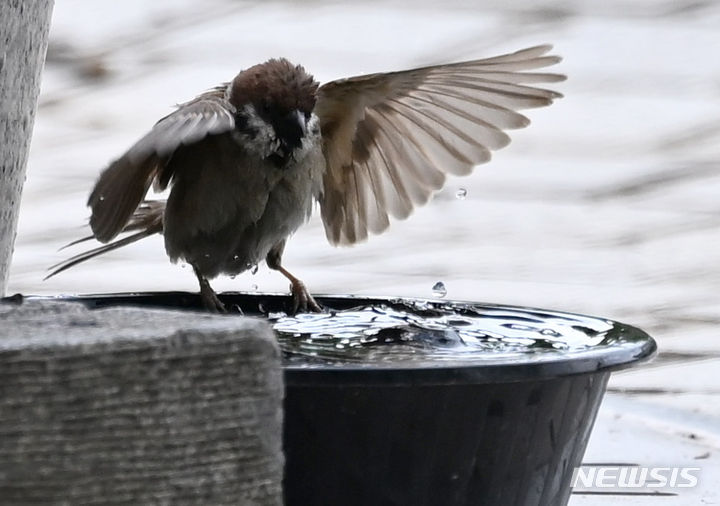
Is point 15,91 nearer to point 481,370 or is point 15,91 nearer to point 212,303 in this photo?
point 212,303

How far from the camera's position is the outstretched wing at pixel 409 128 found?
2.10 metres

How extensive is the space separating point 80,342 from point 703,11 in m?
4.31

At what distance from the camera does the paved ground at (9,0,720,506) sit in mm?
3869

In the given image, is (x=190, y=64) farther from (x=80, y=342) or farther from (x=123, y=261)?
(x=80, y=342)

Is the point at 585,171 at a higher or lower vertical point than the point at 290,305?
higher

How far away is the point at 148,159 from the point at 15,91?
432 millimetres

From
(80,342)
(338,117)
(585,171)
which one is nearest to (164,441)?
(80,342)

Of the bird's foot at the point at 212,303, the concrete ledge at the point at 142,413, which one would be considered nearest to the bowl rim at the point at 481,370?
the concrete ledge at the point at 142,413

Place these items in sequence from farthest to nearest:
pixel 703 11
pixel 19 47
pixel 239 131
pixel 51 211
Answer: pixel 703 11 < pixel 51 211 < pixel 239 131 < pixel 19 47

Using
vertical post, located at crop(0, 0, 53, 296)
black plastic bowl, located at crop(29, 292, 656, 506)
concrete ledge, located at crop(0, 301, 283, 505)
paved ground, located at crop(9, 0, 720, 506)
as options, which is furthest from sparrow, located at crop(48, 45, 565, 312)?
paved ground, located at crop(9, 0, 720, 506)

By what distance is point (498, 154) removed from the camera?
4.38 m

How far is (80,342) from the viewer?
74 centimetres

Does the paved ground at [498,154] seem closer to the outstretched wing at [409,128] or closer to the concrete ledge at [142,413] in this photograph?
the outstretched wing at [409,128]

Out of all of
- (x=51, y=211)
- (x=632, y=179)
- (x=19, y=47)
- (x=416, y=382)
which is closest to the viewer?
(x=416, y=382)
